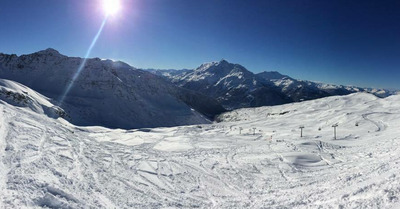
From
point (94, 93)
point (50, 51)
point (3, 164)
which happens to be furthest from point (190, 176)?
point (50, 51)

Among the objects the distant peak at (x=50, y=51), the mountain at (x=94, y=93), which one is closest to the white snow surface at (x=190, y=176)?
the mountain at (x=94, y=93)

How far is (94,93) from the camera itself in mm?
93500

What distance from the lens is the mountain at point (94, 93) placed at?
8125 cm

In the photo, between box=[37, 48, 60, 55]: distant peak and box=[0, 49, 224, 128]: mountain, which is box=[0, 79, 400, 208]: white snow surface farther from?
box=[37, 48, 60, 55]: distant peak

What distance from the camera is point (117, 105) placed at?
89.7m

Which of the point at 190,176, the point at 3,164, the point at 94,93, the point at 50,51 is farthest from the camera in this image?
the point at 50,51

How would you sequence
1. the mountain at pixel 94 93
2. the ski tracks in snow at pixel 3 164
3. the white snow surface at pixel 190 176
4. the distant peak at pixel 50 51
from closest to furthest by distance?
the ski tracks in snow at pixel 3 164, the white snow surface at pixel 190 176, the mountain at pixel 94 93, the distant peak at pixel 50 51

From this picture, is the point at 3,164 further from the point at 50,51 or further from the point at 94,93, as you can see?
the point at 50,51

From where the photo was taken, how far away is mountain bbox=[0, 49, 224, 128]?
81250 millimetres

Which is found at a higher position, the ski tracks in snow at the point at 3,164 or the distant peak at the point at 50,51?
the distant peak at the point at 50,51

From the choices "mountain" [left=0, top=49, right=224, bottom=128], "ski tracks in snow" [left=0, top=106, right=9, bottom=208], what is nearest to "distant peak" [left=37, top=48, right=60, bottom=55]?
"mountain" [left=0, top=49, right=224, bottom=128]

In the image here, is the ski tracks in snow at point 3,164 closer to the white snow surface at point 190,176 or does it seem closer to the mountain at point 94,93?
the white snow surface at point 190,176

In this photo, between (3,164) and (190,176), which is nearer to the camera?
(3,164)

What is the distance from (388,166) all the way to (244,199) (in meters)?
8.33
